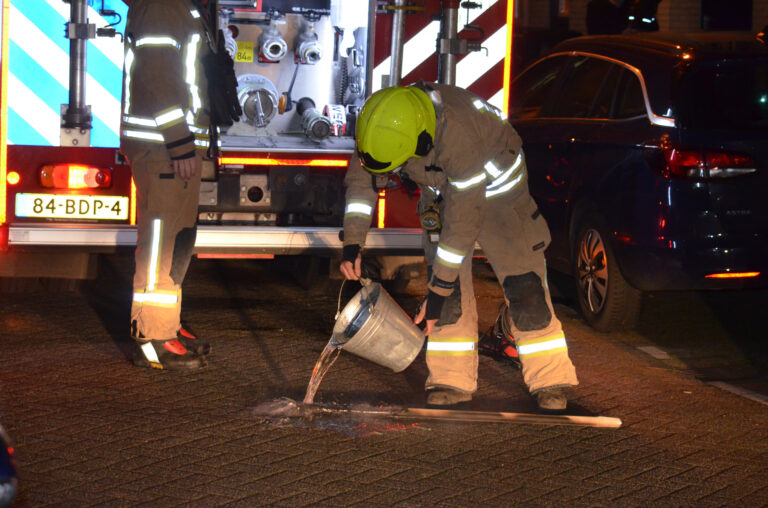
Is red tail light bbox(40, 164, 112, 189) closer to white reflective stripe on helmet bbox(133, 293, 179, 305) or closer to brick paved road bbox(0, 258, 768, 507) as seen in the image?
brick paved road bbox(0, 258, 768, 507)

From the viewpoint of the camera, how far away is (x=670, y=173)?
5.86m

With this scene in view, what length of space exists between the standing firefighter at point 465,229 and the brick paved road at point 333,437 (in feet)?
0.70

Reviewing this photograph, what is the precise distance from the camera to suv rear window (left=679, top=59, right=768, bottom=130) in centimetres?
589

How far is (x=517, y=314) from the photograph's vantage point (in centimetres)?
498

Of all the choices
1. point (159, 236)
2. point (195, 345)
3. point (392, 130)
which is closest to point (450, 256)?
point (392, 130)

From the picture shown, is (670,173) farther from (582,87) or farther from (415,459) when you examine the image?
(415,459)

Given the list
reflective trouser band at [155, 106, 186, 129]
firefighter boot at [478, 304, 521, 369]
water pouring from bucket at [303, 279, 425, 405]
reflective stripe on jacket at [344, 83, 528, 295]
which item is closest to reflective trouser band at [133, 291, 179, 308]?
reflective trouser band at [155, 106, 186, 129]

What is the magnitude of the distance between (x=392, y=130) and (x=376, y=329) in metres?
0.91

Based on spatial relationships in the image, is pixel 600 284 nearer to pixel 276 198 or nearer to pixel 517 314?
pixel 517 314

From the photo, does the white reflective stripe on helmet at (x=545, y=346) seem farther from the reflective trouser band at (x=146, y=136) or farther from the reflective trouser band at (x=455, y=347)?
the reflective trouser band at (x=146, y=136)

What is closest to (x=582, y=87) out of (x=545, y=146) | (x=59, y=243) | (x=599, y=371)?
(x=545, y=146)

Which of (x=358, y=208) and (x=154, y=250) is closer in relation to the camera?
(x=358, y=208)

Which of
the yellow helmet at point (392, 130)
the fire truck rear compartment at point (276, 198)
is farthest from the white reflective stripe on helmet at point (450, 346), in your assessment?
the fire truck rear compartment at point (276, 198)

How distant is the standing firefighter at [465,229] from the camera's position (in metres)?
4.40
